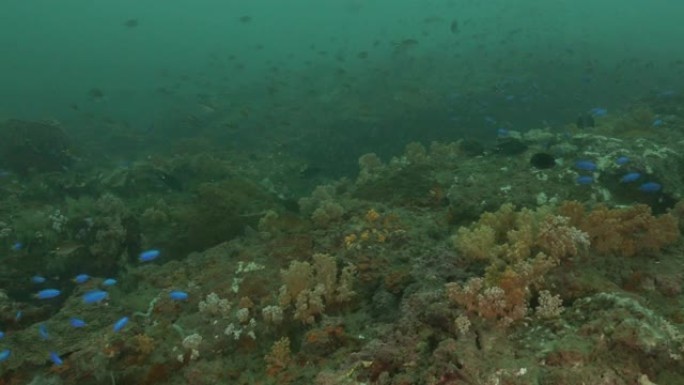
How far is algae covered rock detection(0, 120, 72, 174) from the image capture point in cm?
1680

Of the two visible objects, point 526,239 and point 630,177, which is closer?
point 526,239

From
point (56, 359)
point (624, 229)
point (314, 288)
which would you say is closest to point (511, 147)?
point (624, 229)

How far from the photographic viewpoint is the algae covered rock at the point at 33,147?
55.1 ft

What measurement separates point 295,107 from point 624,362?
82.7 ft

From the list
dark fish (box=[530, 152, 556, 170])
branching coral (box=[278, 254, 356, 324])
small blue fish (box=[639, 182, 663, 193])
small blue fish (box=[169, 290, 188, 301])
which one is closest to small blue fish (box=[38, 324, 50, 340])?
small blue fish (box=[169, 290, 188, 301])

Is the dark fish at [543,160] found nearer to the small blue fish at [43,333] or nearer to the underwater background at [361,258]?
the underwater background at [361,258]

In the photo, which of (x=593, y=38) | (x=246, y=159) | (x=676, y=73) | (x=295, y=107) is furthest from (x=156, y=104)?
(x=593, y=38)

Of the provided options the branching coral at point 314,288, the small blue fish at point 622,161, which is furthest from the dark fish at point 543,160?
the branching coral at point 314,288

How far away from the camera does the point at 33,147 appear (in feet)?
56.3

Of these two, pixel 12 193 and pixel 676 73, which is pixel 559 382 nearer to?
pixel 12 193

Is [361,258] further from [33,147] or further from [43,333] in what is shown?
[33,147]

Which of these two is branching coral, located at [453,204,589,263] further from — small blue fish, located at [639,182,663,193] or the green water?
the green water

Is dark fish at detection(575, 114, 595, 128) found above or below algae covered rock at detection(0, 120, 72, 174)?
above

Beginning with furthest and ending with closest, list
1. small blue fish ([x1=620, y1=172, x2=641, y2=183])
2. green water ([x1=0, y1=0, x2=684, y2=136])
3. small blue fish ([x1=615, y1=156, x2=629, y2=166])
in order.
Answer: green water ([x1=0, y1=0, x2=684, y2=136]), small blue fish ([x1=615, y1=156, x2=629, y2=166]), small blue fish ([x1=620, y1=172, x2=641, y2=183])
